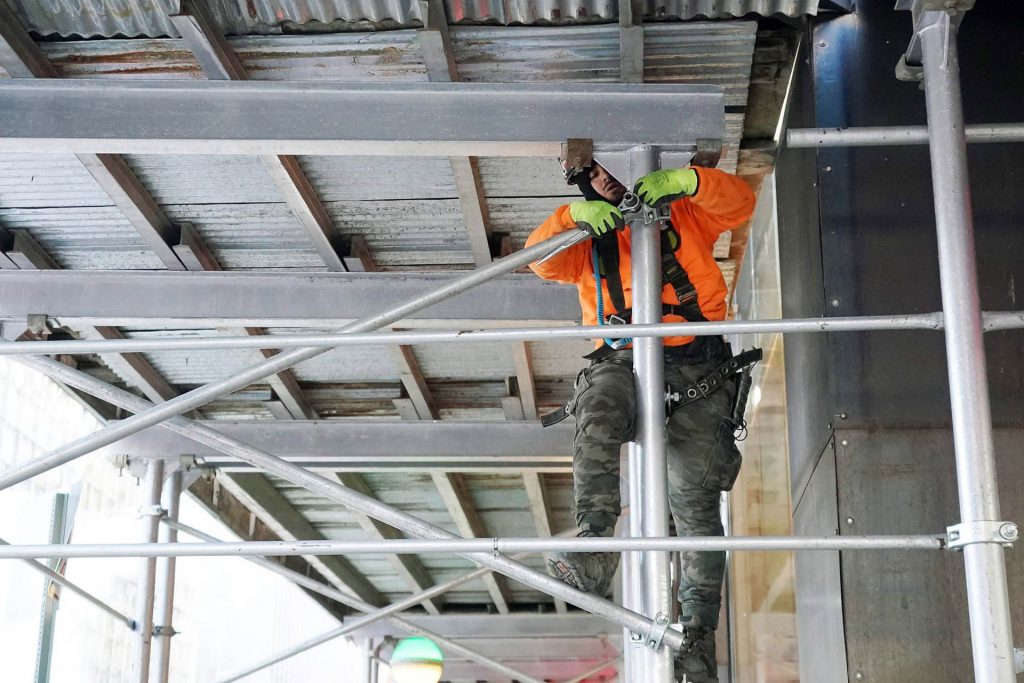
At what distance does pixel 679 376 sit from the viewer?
5508 millimetres

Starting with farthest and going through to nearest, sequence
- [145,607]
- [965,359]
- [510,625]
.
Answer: [510,625] → [145,607] → [965,359]

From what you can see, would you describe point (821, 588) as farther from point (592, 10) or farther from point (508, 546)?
point (592, 10)

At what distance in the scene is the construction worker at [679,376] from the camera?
200 inches

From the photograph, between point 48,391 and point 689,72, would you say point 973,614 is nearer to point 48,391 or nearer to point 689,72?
point 689,72

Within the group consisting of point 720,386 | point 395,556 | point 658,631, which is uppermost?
point 395,556

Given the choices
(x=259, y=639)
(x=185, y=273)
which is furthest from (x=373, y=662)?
(x=259, y=639)

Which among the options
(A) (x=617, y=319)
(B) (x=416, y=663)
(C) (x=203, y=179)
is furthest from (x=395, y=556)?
(A) (x=617, y=319)

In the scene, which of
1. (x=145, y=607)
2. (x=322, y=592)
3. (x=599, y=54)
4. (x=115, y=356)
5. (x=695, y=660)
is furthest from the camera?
(x=322, y=592)

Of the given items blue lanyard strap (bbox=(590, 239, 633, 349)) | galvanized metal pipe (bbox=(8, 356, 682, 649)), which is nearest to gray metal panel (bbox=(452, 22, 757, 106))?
blue lanyard strap (bbox=(590, 239, 633, 349))

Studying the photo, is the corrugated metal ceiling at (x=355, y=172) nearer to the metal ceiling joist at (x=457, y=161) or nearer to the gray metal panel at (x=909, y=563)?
the metal ceiling joist at (x=457, y=161)

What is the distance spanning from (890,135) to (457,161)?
2604 millimetres

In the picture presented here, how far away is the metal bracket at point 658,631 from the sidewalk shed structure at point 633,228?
0.01 meters

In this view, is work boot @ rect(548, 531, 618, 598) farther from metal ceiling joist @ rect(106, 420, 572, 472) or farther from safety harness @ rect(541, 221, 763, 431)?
metal ceiling joist @ rect(106, 420, 572, 472)

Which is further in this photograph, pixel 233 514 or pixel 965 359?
pixel 233 514
